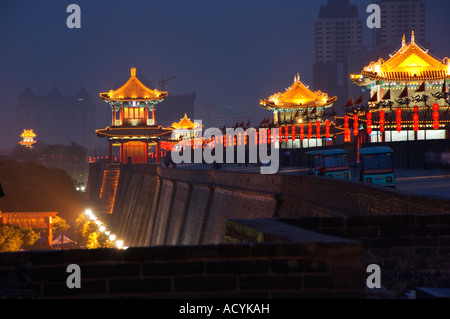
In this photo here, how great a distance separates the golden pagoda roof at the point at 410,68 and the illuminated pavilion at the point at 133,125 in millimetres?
33793

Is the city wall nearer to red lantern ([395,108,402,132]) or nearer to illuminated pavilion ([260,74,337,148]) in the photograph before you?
red lantern ([395,108,402,132])

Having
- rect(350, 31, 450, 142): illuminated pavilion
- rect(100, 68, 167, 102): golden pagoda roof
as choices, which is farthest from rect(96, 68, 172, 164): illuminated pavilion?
rect(350, 31, 450, 142): illuminated pavilion

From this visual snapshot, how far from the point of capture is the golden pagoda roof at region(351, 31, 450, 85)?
55219 millimetres

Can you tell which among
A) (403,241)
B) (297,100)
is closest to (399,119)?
(297,100)

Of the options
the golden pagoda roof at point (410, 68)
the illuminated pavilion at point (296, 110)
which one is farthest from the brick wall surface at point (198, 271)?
the illuminated pavilion at point (296, 110)

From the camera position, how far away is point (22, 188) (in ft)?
254

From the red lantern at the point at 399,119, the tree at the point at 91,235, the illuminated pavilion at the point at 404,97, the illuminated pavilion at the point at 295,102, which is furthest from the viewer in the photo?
the illuminated pavilion at the point at 295,102

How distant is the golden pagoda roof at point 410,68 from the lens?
55.2m

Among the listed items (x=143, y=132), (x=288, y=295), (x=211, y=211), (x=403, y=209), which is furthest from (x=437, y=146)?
(x=143, y=132)

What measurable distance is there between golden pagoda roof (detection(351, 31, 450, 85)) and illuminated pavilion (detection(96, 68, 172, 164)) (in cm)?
3379

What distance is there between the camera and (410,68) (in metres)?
55.9

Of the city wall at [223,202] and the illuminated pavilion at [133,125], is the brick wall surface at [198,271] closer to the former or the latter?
the city wall at [223,202]

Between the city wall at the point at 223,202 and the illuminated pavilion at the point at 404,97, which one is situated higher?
the illuminated pavilion at the point at 404,97

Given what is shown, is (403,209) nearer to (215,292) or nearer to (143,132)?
(215,292)
